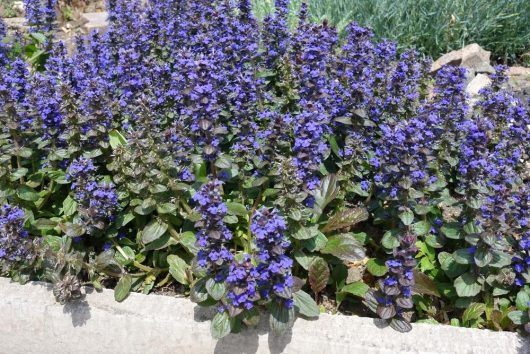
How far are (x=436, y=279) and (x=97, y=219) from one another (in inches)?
81.9

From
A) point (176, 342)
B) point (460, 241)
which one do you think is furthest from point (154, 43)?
point (460, 241)

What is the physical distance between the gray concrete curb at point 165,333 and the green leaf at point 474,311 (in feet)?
0.56

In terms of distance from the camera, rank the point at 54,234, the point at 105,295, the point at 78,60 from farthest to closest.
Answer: the point at 78,60 → the point at 54,234 → the point at 105,295

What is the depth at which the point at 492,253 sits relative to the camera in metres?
3.28

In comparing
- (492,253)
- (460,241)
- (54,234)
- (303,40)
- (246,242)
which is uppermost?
(303,40)

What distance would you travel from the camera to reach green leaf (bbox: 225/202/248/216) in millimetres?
3654

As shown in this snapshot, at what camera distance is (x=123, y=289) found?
3455 millimetres

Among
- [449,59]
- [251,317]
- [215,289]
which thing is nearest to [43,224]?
[215,289]

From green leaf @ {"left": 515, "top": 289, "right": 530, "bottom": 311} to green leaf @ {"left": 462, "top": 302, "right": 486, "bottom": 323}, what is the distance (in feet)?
0.59

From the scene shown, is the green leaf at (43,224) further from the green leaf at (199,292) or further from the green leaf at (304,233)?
the green leaf at (304,233)

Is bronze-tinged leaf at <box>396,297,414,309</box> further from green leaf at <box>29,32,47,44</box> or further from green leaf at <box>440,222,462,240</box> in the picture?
green leaf at <box>29,32,47,44</box>

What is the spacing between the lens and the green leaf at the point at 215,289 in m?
3.11

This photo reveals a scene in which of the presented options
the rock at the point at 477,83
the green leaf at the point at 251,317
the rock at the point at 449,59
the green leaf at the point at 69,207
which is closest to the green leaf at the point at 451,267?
the green leaf at the point at 251,317

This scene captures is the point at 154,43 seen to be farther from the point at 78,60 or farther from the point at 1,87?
the point at 1,87
